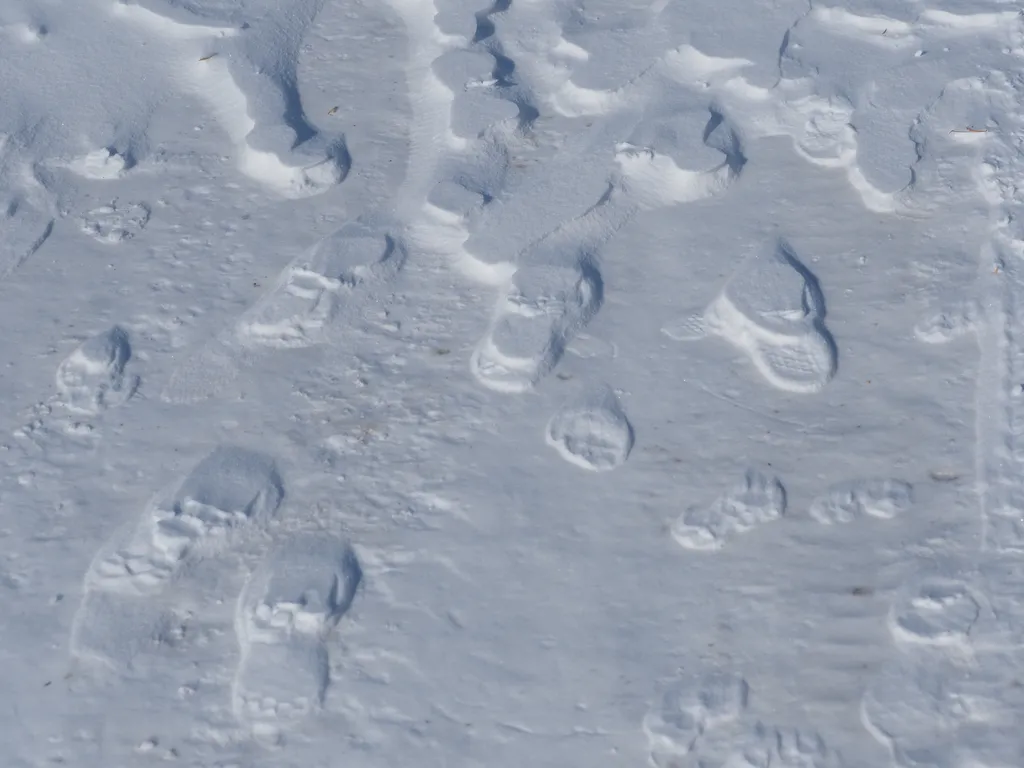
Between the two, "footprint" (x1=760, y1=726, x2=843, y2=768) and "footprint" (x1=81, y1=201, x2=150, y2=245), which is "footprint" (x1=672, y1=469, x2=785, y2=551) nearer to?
"footprint" (x1=760, y1=726, x2=843, y2=768)

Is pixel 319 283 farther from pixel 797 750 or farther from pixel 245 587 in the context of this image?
pixel 797 750

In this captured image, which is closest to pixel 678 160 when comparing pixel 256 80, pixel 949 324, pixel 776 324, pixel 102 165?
pixel 776 324

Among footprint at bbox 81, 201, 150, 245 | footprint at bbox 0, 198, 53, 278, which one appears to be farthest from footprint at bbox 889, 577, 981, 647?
footprint at bbox 0, 198, 53, 278

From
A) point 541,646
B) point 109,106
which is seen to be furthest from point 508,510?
point 109,106

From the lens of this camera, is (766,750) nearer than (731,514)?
Yes

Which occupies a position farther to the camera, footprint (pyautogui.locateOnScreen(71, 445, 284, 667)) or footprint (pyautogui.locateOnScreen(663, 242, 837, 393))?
footprint (pyautogui.locateOnScreen(663, 242, 837, 393))

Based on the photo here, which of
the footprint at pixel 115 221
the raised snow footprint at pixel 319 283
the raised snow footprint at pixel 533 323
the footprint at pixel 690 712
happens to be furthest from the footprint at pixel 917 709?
the footprint at pixel 115 221
